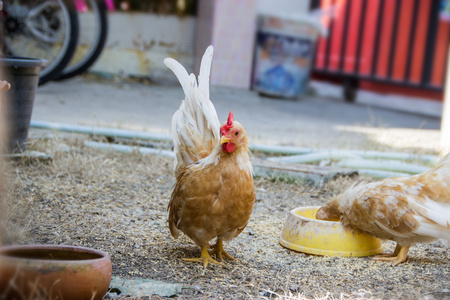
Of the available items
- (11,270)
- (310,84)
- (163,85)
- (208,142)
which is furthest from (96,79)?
(11,270)

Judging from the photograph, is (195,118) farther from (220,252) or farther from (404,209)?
(404,209)

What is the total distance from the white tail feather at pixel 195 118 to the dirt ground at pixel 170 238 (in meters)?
0.46

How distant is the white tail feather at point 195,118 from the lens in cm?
263

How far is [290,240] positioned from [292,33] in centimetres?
586

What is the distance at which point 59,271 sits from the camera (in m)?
1.77

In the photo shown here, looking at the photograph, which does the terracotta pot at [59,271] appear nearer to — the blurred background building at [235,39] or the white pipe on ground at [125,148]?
the white pipe on ground at [125,148]

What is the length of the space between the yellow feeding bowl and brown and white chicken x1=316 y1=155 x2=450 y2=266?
6cm

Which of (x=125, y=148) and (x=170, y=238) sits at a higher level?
(x=125, y=148)

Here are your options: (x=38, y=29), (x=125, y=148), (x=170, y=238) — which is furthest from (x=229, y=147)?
(x=38, y=29)

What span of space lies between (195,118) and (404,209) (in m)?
1.03

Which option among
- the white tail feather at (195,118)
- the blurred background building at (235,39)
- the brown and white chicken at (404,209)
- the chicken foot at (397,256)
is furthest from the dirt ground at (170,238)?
the blurred background building at (235,39)

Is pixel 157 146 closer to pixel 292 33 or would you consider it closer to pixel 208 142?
pixel 208 142

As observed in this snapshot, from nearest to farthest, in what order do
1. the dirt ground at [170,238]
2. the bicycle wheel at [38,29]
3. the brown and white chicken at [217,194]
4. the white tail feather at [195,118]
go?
1. the dirt ground at [170,238]
2. the brown and white chicken at [217,194]
3. the white tail feather at [195,118]
4. the bicycle wheel at [38,29]

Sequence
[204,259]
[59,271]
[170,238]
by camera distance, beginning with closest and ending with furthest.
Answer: [59,271]
[204,259]
[170,238]
